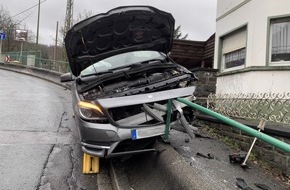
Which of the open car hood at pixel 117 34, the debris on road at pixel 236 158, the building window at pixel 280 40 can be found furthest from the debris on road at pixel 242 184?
the building window at pixel 280 40

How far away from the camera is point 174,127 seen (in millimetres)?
4422

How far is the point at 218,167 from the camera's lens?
4.32 meters

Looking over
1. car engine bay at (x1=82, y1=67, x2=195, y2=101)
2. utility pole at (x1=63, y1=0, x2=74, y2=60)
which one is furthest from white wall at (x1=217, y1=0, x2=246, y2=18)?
utility pole at (x1=63, y1=0, x2=74, y2=60)

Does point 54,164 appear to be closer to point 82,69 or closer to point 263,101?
point 82,69

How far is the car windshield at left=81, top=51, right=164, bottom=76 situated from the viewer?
527 cm

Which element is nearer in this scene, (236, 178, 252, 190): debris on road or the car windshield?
(236, 178, 252, 190): debris on road

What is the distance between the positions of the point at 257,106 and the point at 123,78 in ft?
7.66

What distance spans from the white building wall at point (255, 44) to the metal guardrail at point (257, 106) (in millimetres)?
1276

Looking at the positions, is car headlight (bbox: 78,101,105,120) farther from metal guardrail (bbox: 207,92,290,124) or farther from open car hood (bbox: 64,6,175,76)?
metal guardrail (bbox: 207,92,290,124)

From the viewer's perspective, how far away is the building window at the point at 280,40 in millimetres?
7043

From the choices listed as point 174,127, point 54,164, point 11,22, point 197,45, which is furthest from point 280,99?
point 11,22

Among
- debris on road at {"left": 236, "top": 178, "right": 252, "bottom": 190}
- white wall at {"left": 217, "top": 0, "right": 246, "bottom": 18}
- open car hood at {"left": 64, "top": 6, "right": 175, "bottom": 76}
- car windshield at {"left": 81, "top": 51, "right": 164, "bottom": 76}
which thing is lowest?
debris on road at {"left": 236, "top": 178, "right": 252, "bottom": 190}

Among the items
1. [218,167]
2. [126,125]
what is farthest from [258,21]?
[126,125]

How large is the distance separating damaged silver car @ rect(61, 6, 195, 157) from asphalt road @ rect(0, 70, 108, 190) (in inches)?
27.5
